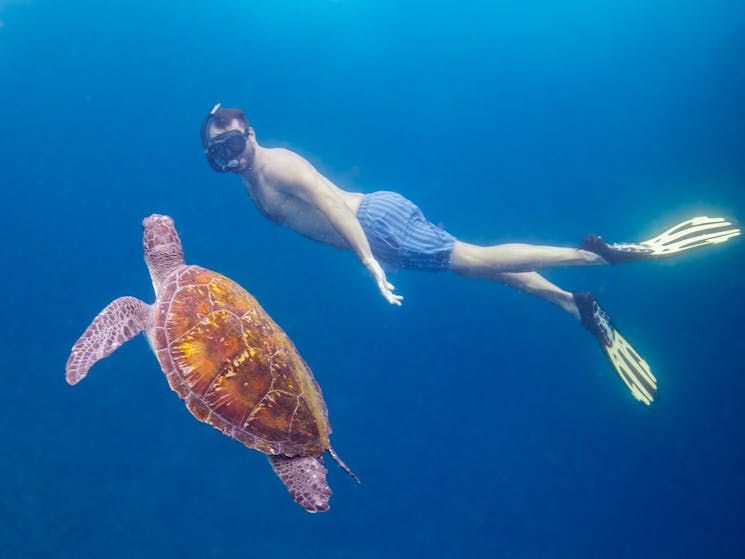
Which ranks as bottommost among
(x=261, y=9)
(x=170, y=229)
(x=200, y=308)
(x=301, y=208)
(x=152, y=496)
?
(x=152, y=496)

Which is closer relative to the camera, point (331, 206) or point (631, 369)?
point (331, 206)

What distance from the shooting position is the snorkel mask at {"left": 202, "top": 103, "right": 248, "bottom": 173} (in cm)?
512

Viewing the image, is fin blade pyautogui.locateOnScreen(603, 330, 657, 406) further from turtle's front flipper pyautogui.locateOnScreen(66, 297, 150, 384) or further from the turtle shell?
turtle's front flipper pyautogui.locateOnScreen(66, 297, 150, 384)

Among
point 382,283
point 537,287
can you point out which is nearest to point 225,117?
point 382,283

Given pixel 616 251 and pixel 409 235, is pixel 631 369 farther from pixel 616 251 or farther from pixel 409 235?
pixel 409 235

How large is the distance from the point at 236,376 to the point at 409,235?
3.02 m

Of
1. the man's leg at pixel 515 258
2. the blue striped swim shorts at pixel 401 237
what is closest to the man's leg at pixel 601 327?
the man's leg at pixel 515 258

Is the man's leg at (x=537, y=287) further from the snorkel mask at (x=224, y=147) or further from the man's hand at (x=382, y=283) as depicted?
the snorkel mask at (x=224, y=147)

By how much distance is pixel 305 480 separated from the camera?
333 cm

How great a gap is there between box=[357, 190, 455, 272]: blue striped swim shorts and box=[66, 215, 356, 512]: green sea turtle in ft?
7.73

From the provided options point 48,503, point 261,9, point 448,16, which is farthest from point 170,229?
point 448,16

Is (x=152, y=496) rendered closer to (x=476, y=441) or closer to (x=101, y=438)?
(x=101, y=438)

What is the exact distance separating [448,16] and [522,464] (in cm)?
2156

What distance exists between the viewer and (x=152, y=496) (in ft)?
38.8
